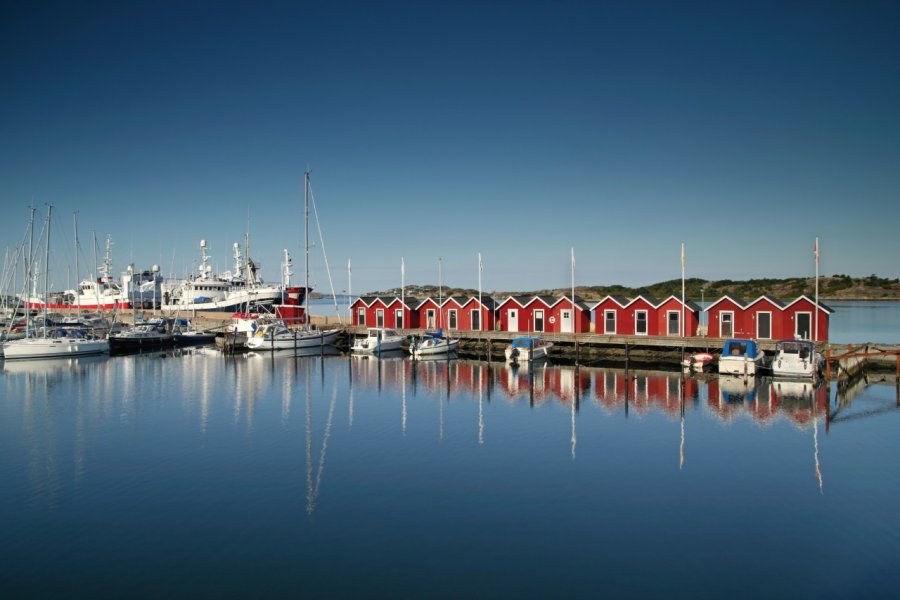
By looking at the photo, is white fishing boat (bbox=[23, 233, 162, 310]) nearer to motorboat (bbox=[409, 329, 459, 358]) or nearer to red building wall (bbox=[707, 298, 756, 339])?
motorboat (bbox=[409, 329, 459, 358])

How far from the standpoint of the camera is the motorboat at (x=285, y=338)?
180 ft

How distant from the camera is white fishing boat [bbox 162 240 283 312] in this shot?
8000 cm

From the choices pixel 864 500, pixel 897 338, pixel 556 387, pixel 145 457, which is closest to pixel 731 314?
pixel 556 387

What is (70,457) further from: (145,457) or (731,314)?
(731,314)

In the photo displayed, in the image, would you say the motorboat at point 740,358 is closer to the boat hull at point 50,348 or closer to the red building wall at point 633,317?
the red building wall at point 633,317

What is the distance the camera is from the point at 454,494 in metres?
17.2

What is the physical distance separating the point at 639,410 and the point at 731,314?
61.7ft

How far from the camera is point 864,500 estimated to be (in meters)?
16.5

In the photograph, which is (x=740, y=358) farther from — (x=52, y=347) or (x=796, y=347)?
(x=52, y=347)

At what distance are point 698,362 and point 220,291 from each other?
241 feet

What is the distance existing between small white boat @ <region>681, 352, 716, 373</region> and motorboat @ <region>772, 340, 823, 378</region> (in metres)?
4.12

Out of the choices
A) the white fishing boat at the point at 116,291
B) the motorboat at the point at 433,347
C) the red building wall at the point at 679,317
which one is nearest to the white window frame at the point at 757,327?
the red building wall at the point at 679,317

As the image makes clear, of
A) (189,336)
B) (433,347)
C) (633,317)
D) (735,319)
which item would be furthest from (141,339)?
(735,319)

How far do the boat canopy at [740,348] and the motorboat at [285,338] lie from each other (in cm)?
3480
